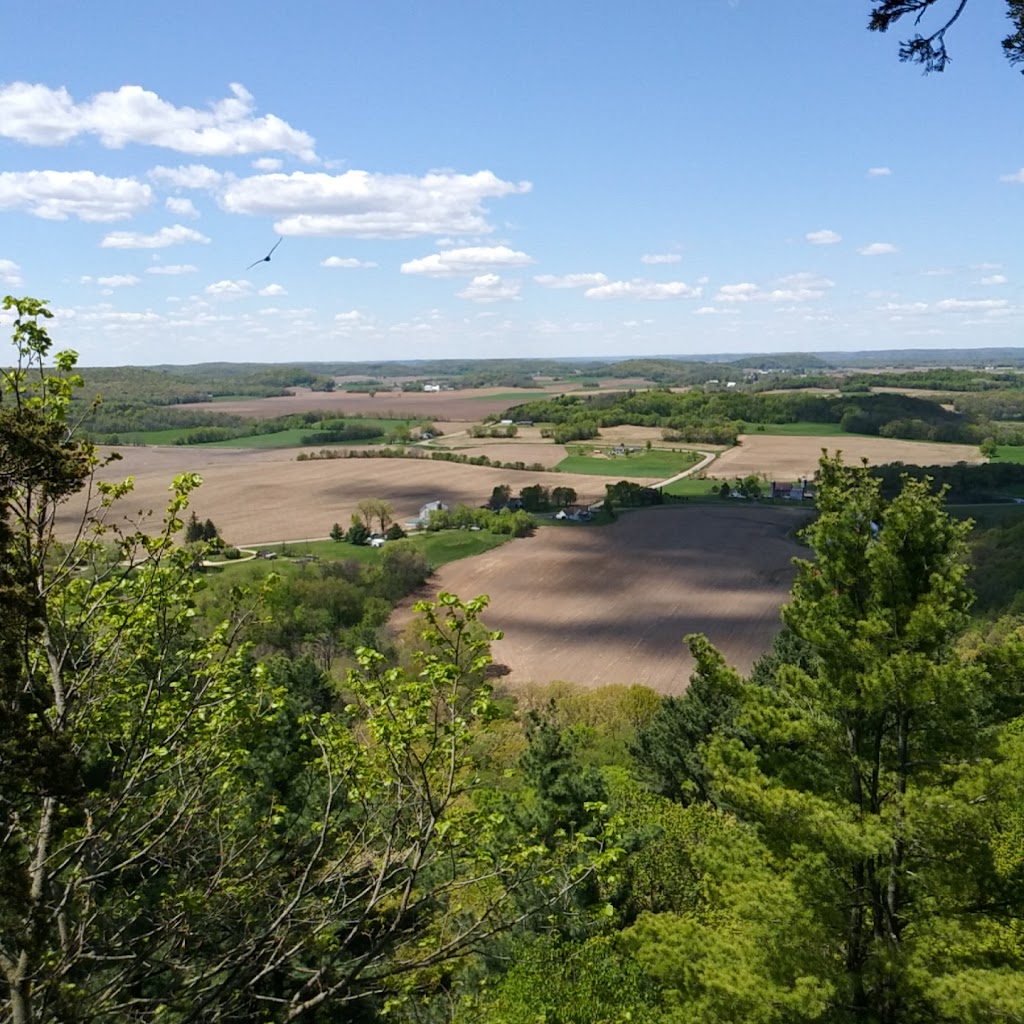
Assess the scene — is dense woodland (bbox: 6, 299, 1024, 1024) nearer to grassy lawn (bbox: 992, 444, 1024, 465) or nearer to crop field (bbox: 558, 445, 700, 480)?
crop field (bbox: 558, 445, 700, 480)

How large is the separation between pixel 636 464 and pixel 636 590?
63.4 m

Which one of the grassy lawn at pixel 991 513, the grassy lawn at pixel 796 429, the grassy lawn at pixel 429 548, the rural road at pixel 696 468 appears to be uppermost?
the grassy lawn at pixel 796 429

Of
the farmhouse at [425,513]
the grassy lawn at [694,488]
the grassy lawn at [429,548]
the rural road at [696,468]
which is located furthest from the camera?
the rural road at [696,468]

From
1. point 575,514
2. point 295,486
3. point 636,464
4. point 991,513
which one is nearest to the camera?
point 991,513

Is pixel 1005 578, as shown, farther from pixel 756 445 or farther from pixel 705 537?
pixel 756 445

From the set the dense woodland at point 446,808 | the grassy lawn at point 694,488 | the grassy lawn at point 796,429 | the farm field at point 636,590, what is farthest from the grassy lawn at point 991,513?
the dense woodland at point 446,808

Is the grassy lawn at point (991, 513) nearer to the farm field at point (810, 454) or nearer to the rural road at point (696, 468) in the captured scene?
the farm field at point (810, 454)

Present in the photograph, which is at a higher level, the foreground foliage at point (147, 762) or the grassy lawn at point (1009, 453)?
the foreground foliage at point (147, 762)

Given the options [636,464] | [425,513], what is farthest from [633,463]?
[425,513]

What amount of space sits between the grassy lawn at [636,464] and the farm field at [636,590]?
1061 inches

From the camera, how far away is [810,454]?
430ft

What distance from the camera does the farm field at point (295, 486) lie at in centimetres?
9362

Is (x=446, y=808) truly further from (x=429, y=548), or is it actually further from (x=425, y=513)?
(x=425, y=513)

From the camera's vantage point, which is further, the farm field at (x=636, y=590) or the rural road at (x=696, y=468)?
the rural road at (x=696, y=468)
